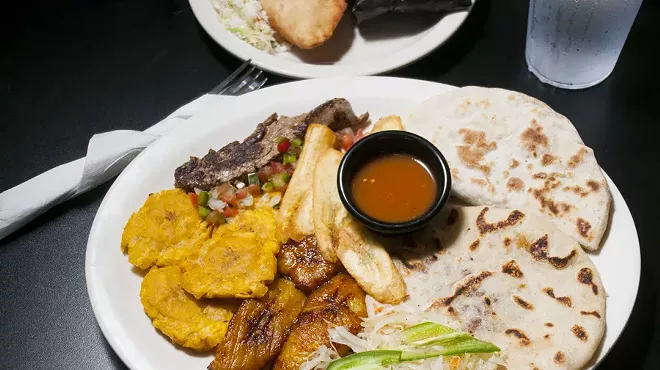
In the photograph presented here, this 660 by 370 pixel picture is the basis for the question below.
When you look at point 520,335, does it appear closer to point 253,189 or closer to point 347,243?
point 347,243

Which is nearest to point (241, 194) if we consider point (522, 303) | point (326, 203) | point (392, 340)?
point (326, 203)

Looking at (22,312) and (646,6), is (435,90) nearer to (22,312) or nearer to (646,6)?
(646,6)

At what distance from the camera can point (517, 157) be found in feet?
10.1

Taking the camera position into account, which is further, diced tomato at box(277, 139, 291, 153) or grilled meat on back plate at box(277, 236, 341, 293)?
diced tomato at box(277, 139, 291, 153)

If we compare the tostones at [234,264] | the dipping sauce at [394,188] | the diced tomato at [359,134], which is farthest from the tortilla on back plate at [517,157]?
the tostones at [234,264]

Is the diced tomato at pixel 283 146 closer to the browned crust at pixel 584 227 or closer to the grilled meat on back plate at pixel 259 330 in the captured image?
the grilled meat on back plate at pixel 259 330

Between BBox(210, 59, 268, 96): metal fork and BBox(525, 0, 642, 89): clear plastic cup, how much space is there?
5.81 feet

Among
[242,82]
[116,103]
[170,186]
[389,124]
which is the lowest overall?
[116,103]

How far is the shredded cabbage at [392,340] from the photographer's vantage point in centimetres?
250

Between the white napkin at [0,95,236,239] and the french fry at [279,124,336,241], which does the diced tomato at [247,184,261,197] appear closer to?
the french fry at [279,124,336,241]

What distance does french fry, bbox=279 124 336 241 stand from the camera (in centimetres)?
306

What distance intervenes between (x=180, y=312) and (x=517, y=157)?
181 cm

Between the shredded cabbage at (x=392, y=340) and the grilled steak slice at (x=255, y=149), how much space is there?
41.0 inches

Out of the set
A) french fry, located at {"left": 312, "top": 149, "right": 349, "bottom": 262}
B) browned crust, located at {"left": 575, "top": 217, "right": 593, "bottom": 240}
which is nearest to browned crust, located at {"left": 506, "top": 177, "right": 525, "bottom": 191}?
browned crust, located at {"left": 575, "top": 217, "right": 593, "bottom": 240}
